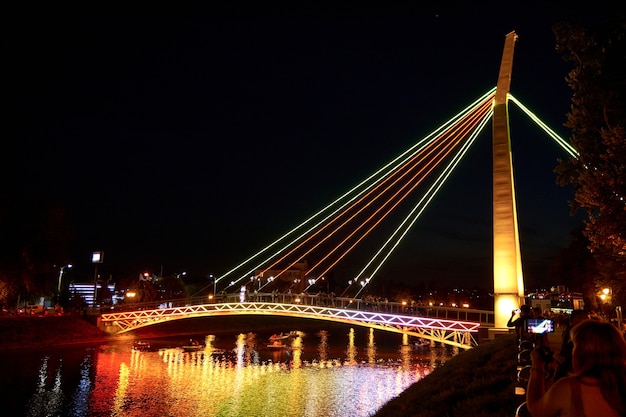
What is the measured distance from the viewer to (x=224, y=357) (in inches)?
1668

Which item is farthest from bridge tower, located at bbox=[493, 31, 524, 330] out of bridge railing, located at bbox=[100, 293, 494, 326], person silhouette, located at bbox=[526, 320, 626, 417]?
person silhouette, located at bbox=[526, 320, 626, 417]

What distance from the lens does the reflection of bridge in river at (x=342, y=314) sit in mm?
32625

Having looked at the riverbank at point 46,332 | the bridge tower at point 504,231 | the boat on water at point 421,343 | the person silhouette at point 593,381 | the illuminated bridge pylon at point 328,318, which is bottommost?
the boat on water at point 421,343

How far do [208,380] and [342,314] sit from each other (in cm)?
1219

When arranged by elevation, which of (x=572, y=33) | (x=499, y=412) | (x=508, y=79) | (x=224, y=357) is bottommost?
(x=224, y=357)

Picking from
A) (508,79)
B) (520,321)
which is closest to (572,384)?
(520,321)

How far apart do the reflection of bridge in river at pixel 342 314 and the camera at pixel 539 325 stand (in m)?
23.2

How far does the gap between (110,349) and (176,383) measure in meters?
17.9

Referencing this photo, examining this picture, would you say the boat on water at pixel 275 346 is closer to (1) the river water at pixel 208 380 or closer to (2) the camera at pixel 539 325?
(1) the river water at pixel 208 380

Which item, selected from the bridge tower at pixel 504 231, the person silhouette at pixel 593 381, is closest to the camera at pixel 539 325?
the person silhouette at pixel 593 381

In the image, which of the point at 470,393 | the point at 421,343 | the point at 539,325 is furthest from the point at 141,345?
the point at 539,325

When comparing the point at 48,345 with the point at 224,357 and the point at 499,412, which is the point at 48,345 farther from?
the point at 499,412

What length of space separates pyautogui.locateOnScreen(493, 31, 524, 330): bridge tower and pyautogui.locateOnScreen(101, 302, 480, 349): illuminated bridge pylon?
4.93 m

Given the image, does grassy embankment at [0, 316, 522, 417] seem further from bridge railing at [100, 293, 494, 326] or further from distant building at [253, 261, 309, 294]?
distant building at [253, 261, 309, 294]
